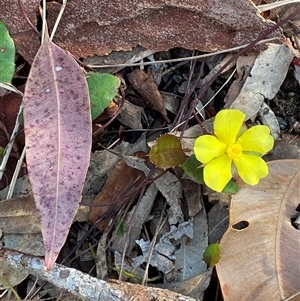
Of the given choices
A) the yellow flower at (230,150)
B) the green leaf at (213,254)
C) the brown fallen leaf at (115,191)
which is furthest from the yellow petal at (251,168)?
the brown fallen leaf at (115,191)

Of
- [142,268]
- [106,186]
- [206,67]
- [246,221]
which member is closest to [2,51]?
[106,186]

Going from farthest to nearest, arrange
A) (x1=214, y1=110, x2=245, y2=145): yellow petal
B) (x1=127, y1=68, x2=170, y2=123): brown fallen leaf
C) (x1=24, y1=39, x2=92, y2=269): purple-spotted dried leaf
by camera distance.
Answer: (x1=127, y1=68, x2=170, y2=123): brown fallen leaf < (x1=214, y1=110, x2=245, y2=145): yellow petal < (x1=24, y1=39, x2=92, y2=269): purple-spotted dried leaf

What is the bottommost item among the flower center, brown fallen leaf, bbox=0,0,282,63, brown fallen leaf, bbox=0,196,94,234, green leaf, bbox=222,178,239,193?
brown fallen leaf, bbox=0,196,94,234

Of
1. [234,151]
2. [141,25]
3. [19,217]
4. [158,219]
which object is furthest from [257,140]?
[19,217]

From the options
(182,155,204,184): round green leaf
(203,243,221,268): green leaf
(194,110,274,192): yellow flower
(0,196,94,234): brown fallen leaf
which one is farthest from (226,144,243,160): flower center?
(0,196,94,234): brown fallen leaf

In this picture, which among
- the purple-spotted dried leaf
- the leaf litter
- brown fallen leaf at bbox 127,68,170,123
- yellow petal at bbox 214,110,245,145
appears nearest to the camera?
the purple-spotted dried leaf

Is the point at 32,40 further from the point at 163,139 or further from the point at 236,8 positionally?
the point at 236,8

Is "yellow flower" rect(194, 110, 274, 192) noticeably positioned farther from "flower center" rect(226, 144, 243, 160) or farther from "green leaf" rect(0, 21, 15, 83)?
"green leaf" rect(0, 21, 15, 83)
